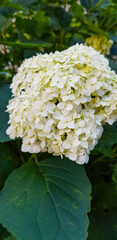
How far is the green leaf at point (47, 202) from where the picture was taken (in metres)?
0.99

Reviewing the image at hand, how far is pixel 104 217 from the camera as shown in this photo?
1.57 meters

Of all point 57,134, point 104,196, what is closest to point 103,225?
point 104,196

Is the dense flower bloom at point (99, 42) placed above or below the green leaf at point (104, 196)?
above

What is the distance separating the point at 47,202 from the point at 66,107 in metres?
0.36

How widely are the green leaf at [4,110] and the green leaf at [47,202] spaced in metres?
0.20

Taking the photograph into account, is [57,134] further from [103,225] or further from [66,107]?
[103,225]

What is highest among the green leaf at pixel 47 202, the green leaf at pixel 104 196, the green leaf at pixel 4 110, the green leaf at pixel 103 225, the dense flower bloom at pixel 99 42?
the dense flower bloom at pixel 99 42

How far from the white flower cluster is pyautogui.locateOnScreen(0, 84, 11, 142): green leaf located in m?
0.06

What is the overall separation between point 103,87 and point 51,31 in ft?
2.92

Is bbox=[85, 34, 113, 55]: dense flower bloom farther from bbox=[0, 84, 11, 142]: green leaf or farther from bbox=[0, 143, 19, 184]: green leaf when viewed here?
bbox=[0, 143, 19, 184]: green leaf

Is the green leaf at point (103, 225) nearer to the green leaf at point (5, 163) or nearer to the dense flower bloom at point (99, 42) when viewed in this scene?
the green leaf at point (5, 163)

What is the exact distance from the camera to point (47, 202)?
1.08 metres

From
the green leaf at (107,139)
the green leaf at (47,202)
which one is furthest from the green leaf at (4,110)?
the green leaf at (107,139)

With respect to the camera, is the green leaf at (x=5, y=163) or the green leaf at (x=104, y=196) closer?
the green leaf at (x=5, y=163)
